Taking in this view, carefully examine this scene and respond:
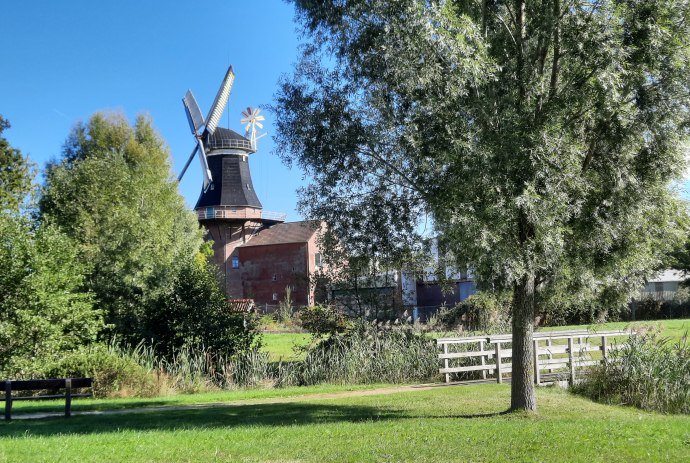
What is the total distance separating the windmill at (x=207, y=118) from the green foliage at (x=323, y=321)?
1698 inches

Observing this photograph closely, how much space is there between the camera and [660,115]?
1075 centimetres

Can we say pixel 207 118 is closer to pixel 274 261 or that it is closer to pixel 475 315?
pixel 274 261

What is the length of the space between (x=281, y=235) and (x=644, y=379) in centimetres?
4845

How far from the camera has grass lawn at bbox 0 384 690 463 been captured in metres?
8.41

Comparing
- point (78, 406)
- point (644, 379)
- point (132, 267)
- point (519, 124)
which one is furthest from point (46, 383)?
point (644, 379)

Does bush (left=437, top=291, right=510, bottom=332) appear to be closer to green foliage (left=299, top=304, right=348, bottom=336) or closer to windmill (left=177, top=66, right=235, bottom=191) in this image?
green foliage (left=299, top=304, right=348, bottom=336)

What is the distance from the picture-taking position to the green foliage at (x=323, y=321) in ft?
63.5

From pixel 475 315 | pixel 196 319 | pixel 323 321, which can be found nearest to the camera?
pixel 323 321

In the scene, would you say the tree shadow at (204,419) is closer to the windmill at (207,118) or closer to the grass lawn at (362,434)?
the grass lawn at (362,434)

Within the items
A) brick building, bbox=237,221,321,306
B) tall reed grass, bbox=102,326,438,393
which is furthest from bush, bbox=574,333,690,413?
brick building, bbox=237,221,321,306

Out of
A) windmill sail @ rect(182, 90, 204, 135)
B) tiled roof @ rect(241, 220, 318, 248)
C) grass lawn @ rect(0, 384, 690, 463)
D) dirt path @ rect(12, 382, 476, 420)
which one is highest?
windmill sail @ rect(182, 90, 204, 135)

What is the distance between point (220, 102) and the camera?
59969 millimetres

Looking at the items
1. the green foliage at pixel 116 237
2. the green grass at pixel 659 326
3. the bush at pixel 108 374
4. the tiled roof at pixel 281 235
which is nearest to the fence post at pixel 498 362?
the green grass at pixel 659 326

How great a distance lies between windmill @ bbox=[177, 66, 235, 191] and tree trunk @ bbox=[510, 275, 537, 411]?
51397 mm
